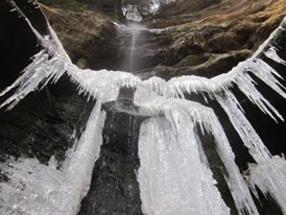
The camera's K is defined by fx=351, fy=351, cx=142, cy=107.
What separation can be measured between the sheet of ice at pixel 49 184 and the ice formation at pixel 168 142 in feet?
0.04

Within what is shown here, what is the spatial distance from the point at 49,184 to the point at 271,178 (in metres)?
3.47

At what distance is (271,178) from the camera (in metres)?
5.60

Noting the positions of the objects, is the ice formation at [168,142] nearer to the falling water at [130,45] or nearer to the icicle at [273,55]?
the icicle at [273,55]

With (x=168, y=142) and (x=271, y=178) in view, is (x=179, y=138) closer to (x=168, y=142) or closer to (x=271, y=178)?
(x=168, y=142)

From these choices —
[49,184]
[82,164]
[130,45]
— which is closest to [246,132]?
[82,164]

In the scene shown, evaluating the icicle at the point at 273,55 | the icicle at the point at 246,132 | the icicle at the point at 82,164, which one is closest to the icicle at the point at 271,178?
the icicle at the point at 246,132

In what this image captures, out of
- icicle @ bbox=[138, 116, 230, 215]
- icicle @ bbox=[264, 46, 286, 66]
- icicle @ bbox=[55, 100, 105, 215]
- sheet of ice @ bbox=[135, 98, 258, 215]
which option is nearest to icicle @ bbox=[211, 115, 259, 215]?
sheet of ice @ bbox=[135, 98, 258, 215]

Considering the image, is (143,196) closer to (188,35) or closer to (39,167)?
(39,167)

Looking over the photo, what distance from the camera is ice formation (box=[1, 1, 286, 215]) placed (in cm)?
412

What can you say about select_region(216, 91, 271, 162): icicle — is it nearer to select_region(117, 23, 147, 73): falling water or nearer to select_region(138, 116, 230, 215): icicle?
select_region(138, 116, 230, 215): icicle

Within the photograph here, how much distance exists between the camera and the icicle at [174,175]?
404 centimetres

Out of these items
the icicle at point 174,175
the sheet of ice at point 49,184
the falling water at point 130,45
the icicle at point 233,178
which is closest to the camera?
the sheet of ice at point 49,184

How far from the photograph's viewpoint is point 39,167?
14.4ft

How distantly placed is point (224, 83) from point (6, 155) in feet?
11.4
